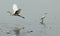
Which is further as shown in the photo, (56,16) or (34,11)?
(34,11)

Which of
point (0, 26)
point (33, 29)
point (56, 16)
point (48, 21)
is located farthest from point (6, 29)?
point (56, 16)

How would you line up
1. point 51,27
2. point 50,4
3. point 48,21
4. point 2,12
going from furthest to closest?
point 50,4
point 2,12
point 48,21
point 51,27

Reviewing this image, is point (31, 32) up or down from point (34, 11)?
down

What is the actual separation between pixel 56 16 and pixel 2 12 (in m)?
1.76

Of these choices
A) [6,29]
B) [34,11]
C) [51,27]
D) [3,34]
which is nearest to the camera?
[3,34]

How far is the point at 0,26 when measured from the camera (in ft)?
23.9

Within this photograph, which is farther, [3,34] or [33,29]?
[33,29]

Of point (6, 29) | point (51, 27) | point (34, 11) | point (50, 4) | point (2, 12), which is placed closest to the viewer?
point (6, 29)

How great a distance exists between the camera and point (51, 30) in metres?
7.34

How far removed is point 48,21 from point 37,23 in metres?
0.52

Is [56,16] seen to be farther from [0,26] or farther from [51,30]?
[0,26]

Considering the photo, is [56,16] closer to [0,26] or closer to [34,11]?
[34,11]

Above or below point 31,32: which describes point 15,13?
above

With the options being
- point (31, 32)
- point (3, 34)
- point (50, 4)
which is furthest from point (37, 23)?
point (50, 4)
